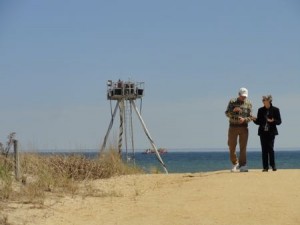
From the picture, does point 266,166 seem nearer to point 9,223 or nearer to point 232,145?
point 232,145

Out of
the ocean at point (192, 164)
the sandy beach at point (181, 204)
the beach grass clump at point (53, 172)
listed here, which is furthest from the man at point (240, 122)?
the ocean at point (192, 164)

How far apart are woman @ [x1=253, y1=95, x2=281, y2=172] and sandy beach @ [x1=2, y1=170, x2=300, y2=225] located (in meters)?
0.67

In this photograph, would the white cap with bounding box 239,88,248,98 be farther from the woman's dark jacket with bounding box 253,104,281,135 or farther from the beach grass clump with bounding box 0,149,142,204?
the beach grass clump with bounding box 0,149,142,204

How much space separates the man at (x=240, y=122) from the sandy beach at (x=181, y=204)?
0.98m

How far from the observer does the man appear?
448 inches

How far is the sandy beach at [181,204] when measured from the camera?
7496 mm

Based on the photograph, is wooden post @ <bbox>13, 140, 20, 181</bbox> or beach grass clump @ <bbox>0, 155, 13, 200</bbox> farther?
wooden post @ <bbox>13, 140, 20, 181</bbox>

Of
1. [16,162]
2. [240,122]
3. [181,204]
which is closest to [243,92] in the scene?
[240,122]

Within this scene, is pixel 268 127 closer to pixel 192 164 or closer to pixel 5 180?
pixel 5 180

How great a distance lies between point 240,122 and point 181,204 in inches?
138

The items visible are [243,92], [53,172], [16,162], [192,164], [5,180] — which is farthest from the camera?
[192,164]

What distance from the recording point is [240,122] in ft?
37.2

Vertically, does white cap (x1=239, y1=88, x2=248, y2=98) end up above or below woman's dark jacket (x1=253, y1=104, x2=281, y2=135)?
above

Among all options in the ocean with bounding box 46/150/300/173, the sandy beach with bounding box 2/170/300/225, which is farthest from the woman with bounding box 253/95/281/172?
the ocean with bounding box 46/150/300/173
